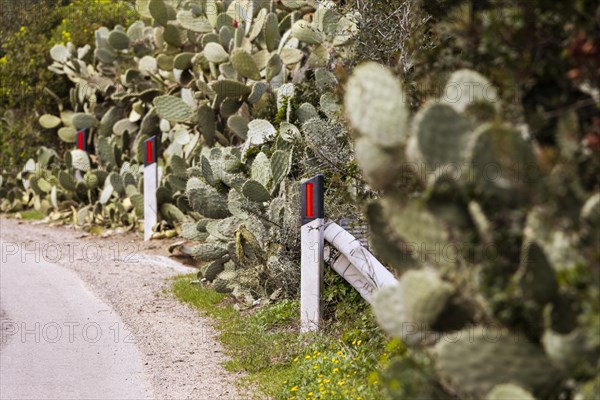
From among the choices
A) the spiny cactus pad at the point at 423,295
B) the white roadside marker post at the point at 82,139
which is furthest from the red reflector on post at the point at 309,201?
the white roadside marker post at the point at 82,139

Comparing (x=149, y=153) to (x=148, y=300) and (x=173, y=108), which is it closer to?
(x=173, y=108)

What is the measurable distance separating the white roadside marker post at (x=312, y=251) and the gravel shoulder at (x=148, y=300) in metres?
0.76

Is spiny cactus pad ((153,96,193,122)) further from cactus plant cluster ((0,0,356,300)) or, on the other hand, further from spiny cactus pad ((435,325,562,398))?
spiny cactus pad ((435,325,562,398))

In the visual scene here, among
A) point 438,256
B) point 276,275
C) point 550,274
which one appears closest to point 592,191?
point 550,274

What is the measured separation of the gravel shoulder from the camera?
6.11 m

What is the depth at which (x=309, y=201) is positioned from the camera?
690 cm

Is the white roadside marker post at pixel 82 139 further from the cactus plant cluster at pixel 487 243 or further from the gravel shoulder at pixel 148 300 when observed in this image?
the cactus plant cluster at pixel 487 243

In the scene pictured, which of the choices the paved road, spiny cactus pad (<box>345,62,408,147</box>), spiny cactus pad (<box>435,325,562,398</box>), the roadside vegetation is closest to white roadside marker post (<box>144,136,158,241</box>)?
the paved road

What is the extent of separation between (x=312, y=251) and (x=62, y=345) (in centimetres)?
217

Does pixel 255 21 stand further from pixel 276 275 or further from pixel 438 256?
pixel 438 256

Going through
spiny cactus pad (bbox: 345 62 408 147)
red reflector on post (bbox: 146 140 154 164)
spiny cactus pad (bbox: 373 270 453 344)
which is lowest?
spiny cactus pad (bbox: 373 270 453 344)

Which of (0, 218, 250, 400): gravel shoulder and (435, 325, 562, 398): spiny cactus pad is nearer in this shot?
(435, 325, 562, 398): spiny cactus pad

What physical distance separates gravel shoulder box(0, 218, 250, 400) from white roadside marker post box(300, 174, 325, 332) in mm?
761

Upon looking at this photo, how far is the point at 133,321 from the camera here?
25.6 feet
